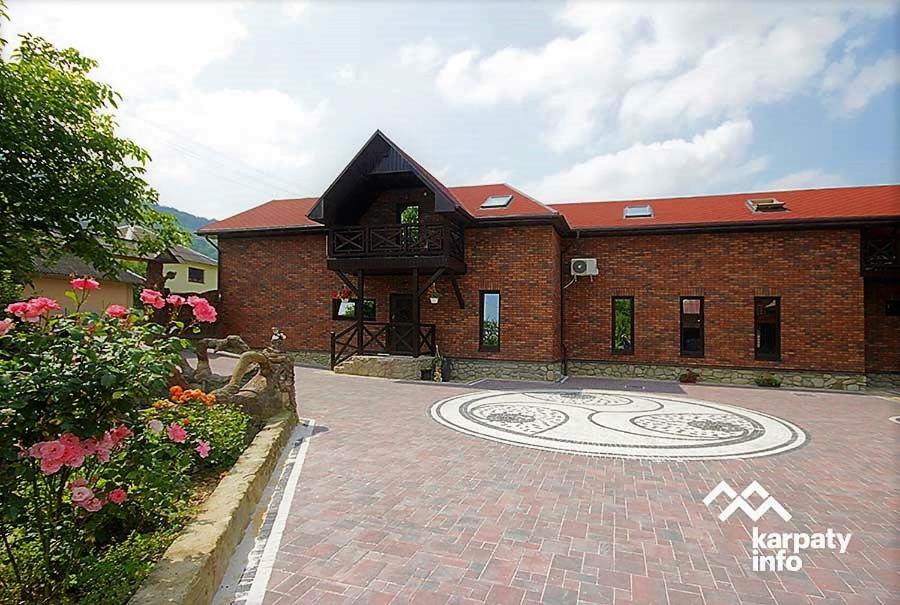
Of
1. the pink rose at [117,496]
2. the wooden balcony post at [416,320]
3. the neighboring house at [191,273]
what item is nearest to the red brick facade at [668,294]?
the wooden balcony post at [416,320]

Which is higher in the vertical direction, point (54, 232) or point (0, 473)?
point (54, 232)

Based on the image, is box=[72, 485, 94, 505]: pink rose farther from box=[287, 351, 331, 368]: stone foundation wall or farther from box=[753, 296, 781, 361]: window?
box=[753, 296, 781, 361]: window

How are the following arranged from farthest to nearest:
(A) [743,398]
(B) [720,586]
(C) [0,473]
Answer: (A) [743,398]
(B) [720,586]
(C) [0,473]

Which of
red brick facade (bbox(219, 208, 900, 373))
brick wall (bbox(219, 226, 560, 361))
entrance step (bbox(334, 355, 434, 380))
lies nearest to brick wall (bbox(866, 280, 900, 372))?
red brick facade (bbox(219, 208, 900, 373))

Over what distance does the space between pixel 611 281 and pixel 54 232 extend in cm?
1354

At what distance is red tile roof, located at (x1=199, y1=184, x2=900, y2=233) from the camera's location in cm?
1364

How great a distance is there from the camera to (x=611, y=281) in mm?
14914

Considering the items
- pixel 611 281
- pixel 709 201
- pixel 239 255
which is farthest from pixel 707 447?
pixel 239 255

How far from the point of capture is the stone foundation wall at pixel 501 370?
13.8 meters

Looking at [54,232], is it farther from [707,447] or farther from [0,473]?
[707,447]

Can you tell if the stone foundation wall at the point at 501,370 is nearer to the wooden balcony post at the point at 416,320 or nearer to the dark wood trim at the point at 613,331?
the wooden balcony post at the point at 416,320

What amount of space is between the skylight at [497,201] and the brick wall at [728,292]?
8.11 feet

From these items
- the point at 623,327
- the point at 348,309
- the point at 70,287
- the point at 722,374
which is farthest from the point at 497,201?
the point at 70,287

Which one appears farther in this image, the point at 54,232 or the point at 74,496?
the point at 54,232
